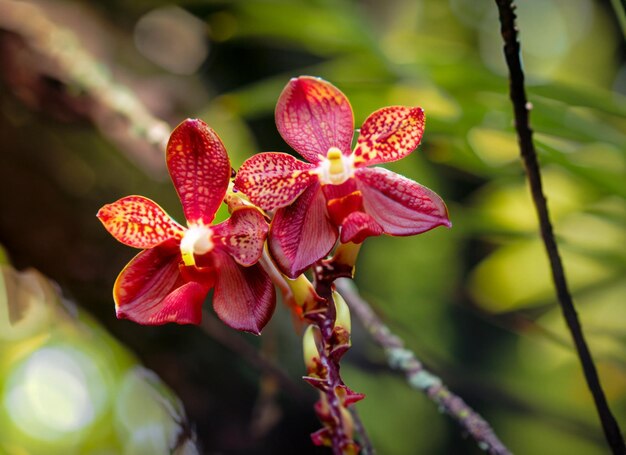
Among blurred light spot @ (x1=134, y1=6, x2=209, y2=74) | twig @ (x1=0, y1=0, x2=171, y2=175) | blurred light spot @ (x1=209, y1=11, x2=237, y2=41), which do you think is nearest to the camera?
twig @ (x1=0, y1=0, x2=171, y2=175)

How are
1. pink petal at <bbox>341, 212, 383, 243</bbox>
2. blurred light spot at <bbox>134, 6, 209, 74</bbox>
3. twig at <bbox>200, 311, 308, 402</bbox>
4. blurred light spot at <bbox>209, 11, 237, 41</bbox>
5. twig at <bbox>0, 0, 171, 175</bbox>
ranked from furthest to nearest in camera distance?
blurred light spot at <bbox>134, 6, 209, 74</bbox> < blurred light spot at <bbox>209, 11, 237, 41</bbox> < twig at <bbox>0, 0, 171, 175</bbox> < twig at <bbox>200, 311, 308, 402</bbox> < pink petal at <bbox>341, 212, 383, 243</bbox>

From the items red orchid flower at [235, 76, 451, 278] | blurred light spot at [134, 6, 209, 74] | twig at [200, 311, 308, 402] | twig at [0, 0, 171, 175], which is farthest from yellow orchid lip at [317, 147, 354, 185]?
blurred light spot at [134, 6, 209, 74]

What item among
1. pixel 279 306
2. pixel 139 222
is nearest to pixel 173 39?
pixel 279 306

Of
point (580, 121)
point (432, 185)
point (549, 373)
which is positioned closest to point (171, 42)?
point (432, 185)

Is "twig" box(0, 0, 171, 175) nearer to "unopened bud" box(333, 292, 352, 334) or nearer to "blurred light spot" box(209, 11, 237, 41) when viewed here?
"blurred light spot" box(209, 11, 237, 41)

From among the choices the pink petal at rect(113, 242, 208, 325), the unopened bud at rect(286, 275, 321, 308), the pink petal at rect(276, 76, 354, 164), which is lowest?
the pink petal at rect(113, 242, 208, 325)

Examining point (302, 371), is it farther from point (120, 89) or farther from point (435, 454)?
point (120, 89)
